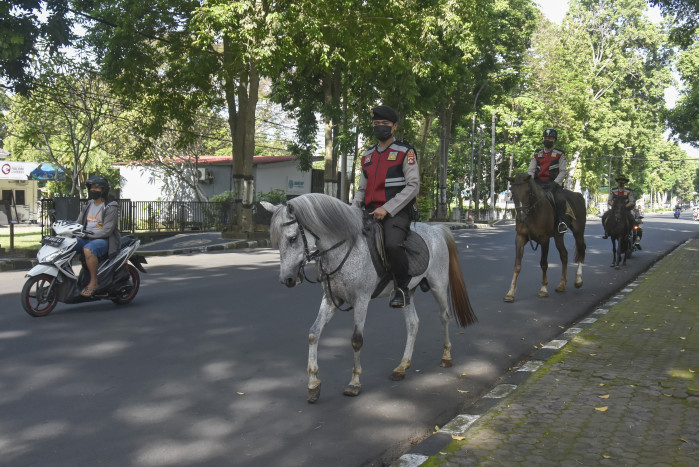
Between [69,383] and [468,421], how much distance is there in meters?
3.34

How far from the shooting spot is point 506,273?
14445 mm

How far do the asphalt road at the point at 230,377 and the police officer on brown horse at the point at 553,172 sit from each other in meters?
1.52

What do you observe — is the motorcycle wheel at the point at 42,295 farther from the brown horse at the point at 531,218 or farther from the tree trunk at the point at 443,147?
the tree trunk at the point at 443,147

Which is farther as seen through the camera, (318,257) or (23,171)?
(23,171)

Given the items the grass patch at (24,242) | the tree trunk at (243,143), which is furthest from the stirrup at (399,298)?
the tree trunk at (243,143)

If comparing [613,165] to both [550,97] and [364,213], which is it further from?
[364,213]

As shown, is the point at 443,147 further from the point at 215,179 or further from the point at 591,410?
the point at 591,410

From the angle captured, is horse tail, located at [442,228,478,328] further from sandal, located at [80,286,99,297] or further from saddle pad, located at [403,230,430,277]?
sandal, located at [80,286,99,297]

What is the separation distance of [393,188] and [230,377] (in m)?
2.20

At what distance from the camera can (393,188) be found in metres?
5.68

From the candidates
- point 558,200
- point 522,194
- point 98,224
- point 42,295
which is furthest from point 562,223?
point 42,295

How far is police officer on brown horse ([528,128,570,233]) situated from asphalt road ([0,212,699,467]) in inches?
59.8

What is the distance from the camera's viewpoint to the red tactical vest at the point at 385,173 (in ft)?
18.5

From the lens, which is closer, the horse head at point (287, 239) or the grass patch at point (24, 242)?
the horse head at point (287, 239)
